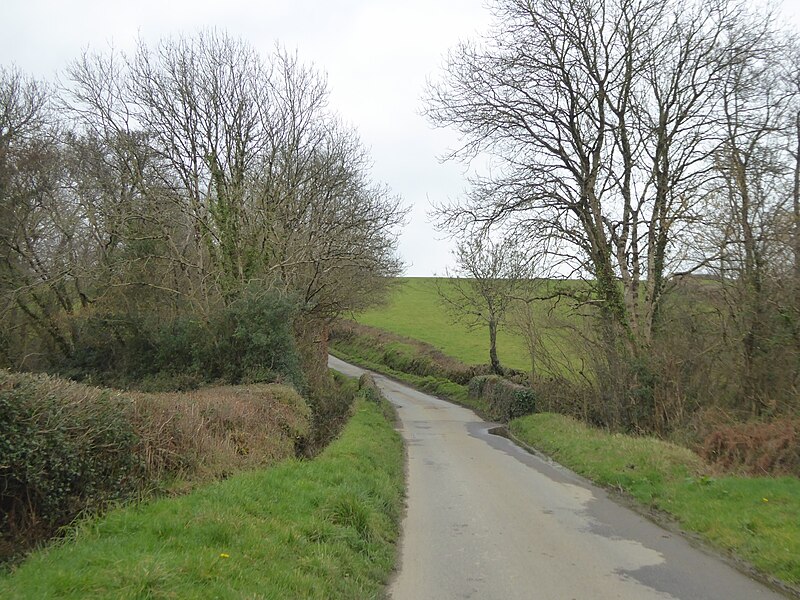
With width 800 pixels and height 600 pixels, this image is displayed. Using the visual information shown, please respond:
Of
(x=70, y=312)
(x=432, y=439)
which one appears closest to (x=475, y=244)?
(x=432, y=439)

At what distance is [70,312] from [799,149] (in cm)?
2540

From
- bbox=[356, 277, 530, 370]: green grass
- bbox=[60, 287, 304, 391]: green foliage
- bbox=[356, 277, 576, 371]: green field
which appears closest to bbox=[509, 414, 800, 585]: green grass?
bbox=[60, 287, 304, 391]: green foliage

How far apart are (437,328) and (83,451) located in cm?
5344

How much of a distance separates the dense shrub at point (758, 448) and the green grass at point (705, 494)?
477 millimetres

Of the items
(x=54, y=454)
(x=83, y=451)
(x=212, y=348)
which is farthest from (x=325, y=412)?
(x=54, y=454)

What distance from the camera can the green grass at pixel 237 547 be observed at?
4598 millimetres

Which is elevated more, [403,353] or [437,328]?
[437,328]

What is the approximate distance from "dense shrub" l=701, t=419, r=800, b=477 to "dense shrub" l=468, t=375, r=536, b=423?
12.8m

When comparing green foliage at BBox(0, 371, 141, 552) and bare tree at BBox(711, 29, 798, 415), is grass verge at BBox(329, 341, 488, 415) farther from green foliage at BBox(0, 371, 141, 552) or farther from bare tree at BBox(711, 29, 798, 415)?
green foliage at BBox(0, 371, 141, 552)

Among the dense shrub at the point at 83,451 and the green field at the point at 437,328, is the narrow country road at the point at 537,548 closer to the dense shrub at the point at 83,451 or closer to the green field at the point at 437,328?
the dense shrub at the point at 83,451

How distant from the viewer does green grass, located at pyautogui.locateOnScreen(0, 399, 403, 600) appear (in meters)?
4.60

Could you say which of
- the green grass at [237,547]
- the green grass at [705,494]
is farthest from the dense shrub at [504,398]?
the green grass at [237,547]

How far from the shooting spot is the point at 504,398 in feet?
89.9

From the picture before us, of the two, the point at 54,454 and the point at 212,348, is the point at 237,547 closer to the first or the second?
the point at 54,454
